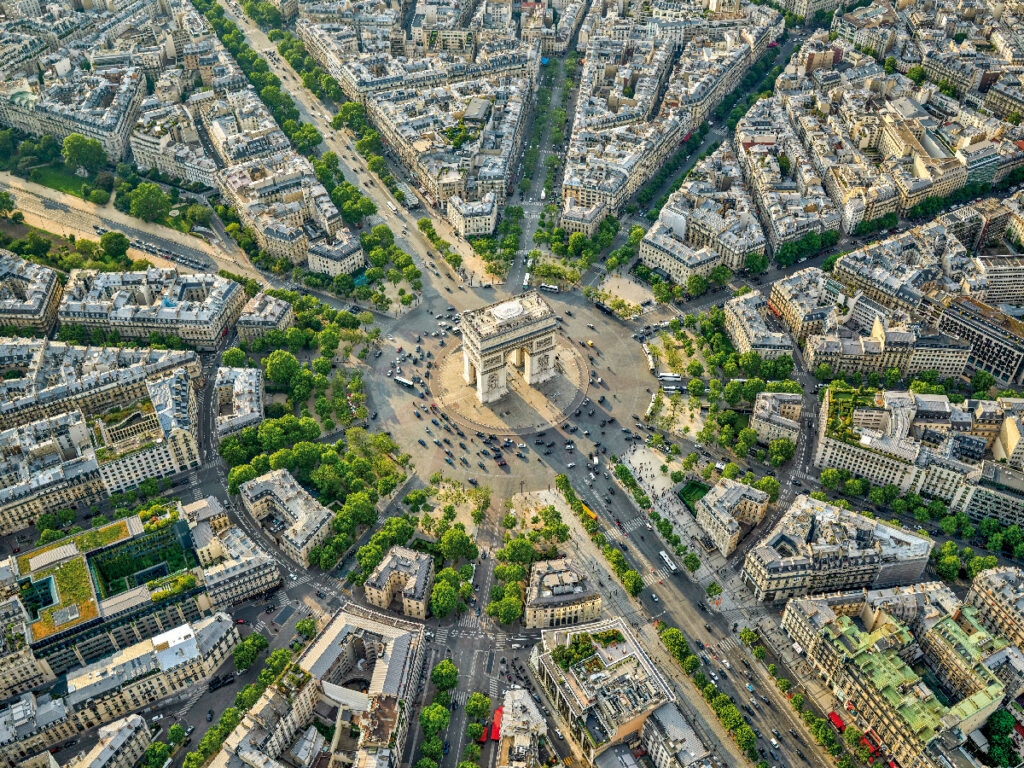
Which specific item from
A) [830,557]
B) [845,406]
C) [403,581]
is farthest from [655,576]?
[845,406]

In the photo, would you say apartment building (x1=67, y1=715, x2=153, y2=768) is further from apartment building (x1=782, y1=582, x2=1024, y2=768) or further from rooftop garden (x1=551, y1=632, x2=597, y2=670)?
apartment building (x1=782, y1=582, x2=1024, y2=768)

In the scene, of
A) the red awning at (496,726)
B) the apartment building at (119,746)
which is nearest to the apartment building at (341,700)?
the red awning at (496,726)

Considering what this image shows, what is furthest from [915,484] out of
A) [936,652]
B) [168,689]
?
[168,689]

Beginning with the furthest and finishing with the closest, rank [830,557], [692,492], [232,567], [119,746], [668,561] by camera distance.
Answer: [692,492], [668,561], [830,557], [232,567], [119,746]

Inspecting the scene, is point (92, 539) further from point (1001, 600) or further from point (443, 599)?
point (1001, 600)

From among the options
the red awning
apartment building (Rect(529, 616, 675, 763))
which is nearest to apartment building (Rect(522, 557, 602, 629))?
apartment building (Rect(529, 616, 675, 763))

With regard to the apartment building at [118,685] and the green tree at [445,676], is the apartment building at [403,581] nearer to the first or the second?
the green tree at [445,676]

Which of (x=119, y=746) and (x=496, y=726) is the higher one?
(x=119, y=746)
